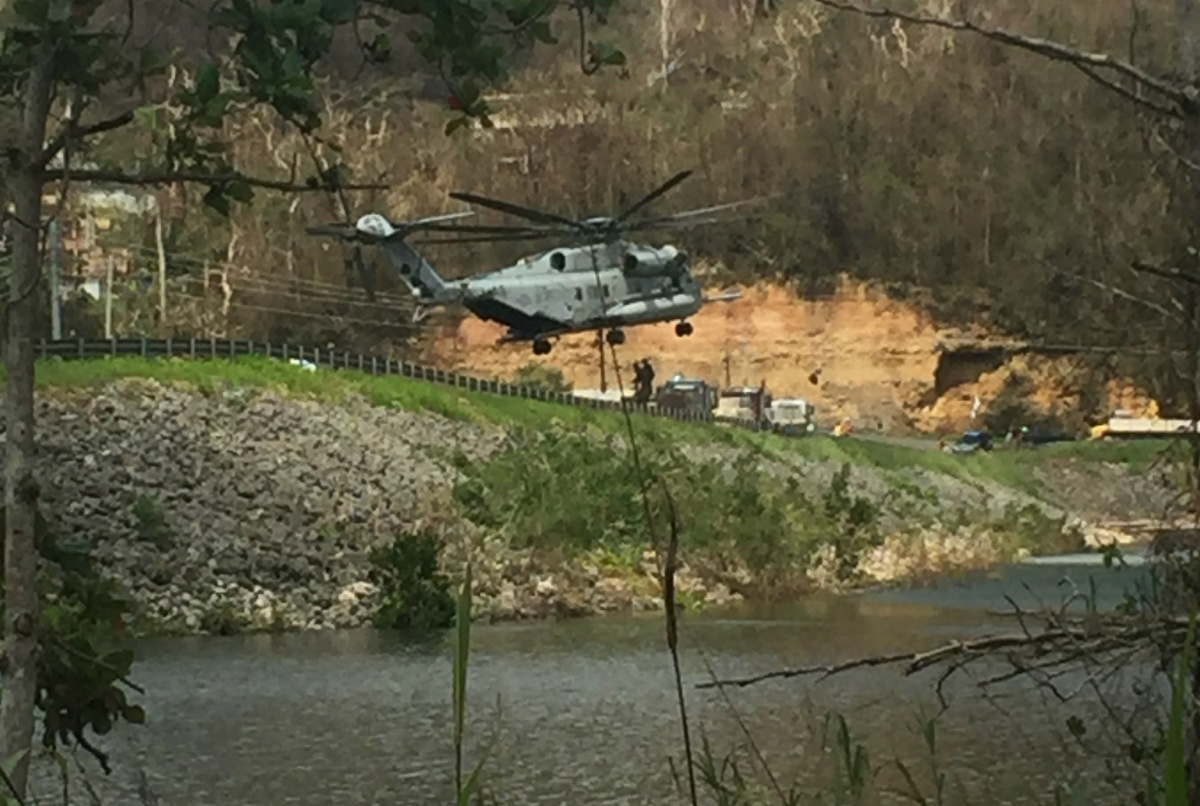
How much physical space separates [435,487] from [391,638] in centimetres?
793

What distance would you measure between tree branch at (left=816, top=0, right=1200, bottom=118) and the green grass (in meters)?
21.9

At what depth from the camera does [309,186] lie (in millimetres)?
4621

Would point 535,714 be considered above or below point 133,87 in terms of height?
below

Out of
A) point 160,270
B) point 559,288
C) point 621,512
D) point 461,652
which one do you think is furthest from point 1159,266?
point 160,270

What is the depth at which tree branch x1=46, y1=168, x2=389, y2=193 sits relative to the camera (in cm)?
464

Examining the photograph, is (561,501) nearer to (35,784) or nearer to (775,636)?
(775,636)

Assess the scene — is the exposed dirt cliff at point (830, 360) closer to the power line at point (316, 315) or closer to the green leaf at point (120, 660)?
the power line at point (316, 315)

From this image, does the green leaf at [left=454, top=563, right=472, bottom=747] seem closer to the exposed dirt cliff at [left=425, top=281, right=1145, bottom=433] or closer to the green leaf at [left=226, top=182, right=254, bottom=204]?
the green leaf at [left=226, top=182, right=254, bottom=204]

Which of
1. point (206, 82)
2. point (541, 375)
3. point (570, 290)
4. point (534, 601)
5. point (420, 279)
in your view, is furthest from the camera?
point (541, 375)

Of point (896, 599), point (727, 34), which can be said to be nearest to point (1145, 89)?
point (896, 599)

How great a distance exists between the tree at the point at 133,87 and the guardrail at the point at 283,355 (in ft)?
86.5

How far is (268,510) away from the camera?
96.1ft

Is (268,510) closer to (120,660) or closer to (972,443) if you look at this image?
(120,660)

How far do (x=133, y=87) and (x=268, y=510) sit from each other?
2466 centimetres
